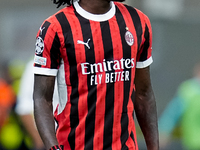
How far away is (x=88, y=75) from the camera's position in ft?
9.18

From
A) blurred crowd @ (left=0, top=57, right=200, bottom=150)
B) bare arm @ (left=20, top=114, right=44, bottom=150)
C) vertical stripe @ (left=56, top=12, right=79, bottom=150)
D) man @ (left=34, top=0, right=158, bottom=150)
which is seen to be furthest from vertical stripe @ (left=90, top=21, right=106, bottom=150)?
blurred crowd @ (left=0, top=57, right=200, bottom=150)

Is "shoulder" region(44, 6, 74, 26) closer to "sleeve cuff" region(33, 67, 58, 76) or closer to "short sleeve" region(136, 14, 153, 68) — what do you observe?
"sleeve cuff" region(33, 67, 58, 76)

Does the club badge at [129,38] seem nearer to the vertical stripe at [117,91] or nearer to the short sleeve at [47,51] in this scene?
the vertical stripe at [117,91]

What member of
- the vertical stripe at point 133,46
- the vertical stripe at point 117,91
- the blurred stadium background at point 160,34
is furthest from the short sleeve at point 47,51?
the blurred stadium background at point 160,34

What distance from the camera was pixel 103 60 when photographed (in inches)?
111

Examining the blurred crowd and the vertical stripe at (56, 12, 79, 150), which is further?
the blurred crowd

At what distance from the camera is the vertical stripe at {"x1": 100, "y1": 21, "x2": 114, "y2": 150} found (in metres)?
2.83

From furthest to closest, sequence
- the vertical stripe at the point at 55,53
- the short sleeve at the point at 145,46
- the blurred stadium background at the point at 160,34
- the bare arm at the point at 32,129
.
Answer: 1. the blurred stadium background at the point at 160,34
2. the bare arm at the point at 32,129
3. the short sleeve at the point at 145,46
4. the vertical stripe at the point at 55,53

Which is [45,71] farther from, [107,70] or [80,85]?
[107,70]

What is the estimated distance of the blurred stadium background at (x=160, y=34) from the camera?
7.16 m

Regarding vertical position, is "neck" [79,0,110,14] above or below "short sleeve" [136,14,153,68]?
above

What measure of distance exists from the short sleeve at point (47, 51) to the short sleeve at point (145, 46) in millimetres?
512

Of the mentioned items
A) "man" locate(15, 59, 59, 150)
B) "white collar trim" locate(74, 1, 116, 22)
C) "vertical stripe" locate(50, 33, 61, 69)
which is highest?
"white collar trim" locate(74, 1, 116, 22)

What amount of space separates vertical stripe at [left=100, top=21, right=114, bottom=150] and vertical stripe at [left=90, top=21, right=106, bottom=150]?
0.07ft
